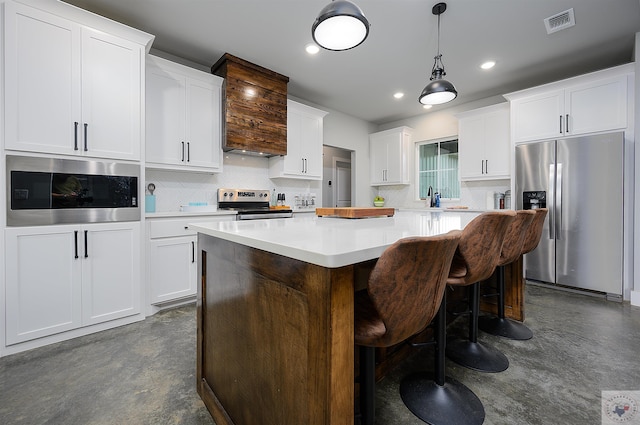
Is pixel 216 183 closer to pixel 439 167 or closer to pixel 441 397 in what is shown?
pixel 441 397

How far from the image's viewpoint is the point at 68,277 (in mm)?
2168

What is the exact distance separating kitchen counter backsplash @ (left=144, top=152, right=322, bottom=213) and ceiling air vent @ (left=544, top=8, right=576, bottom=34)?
11.7ft

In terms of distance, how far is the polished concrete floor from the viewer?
140 centimetres

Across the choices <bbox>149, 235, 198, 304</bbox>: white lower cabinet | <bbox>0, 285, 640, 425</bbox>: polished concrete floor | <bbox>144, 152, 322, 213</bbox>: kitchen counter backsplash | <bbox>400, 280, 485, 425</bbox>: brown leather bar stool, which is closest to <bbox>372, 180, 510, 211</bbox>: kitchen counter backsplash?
<bbox>144, 152, 322, 213</bbox>: kitchen counter backsplash

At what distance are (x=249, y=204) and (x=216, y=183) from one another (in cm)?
52

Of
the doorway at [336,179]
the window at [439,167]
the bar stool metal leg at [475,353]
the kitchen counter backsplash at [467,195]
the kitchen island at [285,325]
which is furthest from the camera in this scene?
the doorway at [336,179]

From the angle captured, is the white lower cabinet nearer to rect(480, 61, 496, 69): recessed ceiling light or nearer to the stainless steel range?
the stainless steel range

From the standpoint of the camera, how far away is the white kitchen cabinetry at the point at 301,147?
4.12m

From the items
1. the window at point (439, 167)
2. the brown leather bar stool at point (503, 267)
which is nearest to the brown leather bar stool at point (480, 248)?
the brown leather bar stool at point (503, 267)

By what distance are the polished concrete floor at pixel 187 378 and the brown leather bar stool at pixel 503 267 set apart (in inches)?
3.6

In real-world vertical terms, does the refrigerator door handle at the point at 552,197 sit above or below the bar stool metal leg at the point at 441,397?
above

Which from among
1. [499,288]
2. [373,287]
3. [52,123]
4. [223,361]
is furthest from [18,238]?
[499,288]

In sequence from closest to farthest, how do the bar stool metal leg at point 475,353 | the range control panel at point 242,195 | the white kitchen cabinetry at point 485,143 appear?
the bar stool metal leg at point 475,353
the range control panel at point 242,195
the white kitchen cabinetry at point 485,143

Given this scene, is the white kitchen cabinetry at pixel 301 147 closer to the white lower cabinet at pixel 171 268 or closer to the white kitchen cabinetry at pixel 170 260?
the white kitchen cabinetry at pixel 170 260
